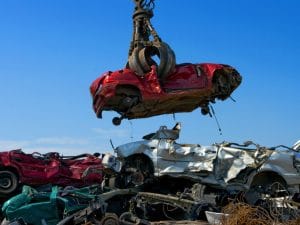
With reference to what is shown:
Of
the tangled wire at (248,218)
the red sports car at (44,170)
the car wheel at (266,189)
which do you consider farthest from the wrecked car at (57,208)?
the car wheel at (266,189)

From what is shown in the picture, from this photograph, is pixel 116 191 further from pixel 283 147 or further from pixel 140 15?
pixel 140 15

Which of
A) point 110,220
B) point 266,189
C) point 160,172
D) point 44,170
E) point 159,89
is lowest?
point 110,220

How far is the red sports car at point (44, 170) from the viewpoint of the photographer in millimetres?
13234

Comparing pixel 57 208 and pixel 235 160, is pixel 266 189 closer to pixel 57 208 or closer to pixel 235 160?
pixel 235 160

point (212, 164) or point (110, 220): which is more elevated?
point (212, 164)

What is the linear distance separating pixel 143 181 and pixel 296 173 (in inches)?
134

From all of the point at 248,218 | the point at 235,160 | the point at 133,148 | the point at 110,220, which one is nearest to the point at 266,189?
the point at 235,160

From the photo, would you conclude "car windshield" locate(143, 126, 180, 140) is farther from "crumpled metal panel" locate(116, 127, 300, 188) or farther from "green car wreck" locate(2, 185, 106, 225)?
"green car wreck" locate(2, 185, 106, 225)

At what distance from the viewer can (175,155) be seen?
1146 cm

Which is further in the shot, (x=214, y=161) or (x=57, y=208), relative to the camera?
(x=214, y=161)

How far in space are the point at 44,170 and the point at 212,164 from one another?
16.5 ft

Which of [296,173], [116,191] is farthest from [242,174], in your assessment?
[116,191]

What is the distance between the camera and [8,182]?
13.2 m

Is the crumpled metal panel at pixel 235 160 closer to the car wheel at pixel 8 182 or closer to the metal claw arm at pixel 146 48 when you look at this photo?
the metal claw arm at pixel 146 48
